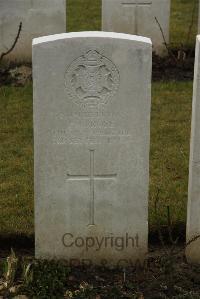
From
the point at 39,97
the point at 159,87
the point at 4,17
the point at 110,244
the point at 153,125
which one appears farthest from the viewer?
the point at 4,17

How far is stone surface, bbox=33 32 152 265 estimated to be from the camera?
4320mm

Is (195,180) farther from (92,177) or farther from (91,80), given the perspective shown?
(91,80)

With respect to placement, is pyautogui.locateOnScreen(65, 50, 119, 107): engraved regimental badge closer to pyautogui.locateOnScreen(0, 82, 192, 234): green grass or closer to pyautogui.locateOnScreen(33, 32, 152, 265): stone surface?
pyautogui.locateOnScreen(33, 32, 152, 265): stone surface

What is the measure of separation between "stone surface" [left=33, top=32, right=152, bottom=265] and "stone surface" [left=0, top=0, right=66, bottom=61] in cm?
481

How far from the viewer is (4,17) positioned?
9.06m

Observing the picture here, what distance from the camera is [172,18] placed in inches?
452

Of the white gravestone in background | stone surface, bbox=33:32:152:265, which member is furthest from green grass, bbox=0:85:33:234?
the white gravestone in background

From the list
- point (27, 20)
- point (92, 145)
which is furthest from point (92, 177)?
point (27, 20)

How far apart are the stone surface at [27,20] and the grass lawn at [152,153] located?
1.13m

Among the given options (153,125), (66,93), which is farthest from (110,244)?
(153,125)

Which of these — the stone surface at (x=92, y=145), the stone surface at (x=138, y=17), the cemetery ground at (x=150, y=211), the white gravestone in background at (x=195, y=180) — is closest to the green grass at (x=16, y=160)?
the cemetery ground at (x=150, y=211)

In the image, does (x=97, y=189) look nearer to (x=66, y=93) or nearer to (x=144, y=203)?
(x=144, y=203)

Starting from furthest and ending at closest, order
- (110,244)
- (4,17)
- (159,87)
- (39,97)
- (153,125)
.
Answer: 1. (4,17)
2. (159,87)
3. (153,125)
4. (110,244)
5. (39,97)

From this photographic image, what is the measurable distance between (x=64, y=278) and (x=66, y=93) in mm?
1068
